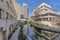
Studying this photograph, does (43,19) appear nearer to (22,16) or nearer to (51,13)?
(51,13)

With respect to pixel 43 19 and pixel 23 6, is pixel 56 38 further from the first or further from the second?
pixel 23 6

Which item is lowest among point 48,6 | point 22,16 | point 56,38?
point 56,38

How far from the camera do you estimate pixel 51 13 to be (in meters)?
28.1

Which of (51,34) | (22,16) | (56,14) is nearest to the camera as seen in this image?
(51,34)

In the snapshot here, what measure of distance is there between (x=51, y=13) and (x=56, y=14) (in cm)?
120

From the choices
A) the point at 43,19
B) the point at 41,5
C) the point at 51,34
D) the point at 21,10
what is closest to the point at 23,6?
the point at 21,10

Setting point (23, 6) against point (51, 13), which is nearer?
point (51, 13)

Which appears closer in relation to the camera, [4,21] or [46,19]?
[4,21]

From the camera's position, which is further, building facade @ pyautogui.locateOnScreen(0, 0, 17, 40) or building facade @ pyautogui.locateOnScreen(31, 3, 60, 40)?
building facade @ pyautogui.locateOnScreen(31, 3, 60, 40)

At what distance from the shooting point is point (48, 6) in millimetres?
37531

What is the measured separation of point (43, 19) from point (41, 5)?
9495mm

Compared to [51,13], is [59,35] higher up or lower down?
lower down

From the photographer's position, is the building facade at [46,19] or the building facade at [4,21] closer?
the building facade at [4,21]

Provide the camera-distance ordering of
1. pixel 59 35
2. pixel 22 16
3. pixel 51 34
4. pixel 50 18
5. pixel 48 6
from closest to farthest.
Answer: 1. pixel 59 35
2. pixel 51 34
3. pixel 50 18
4. pixel 22 16
5. pixel 48 6
